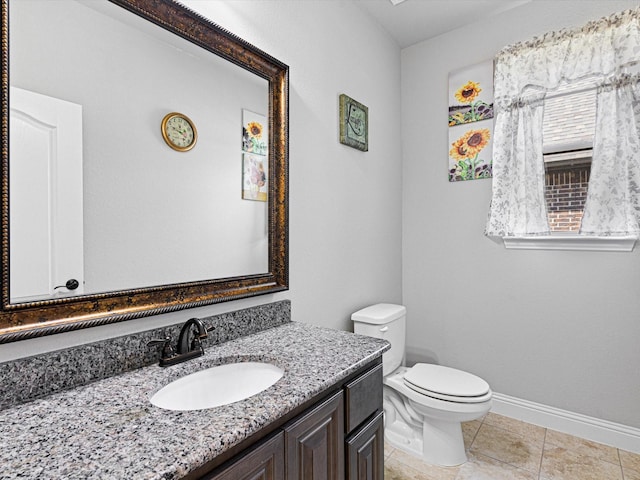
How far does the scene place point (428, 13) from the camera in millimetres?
2334

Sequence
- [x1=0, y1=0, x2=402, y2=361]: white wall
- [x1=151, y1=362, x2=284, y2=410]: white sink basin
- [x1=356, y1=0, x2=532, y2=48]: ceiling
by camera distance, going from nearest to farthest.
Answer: [x1=151, y1=362, x2=284, y2=410]: white sink basin, [x1=0, y1=0, x2=402, y2=361]: white wall, [x1=356, y1=0, x2=532, y2=48]: ceiling

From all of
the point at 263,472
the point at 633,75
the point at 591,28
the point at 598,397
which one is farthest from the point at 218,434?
the point at 591,28

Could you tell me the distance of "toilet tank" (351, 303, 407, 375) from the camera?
2.03 metres

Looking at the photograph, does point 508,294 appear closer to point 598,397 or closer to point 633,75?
point 598,397

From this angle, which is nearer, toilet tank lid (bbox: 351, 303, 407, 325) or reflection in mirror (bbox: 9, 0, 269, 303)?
reflection in mirror (bbox: 9, 0, 269, 303)

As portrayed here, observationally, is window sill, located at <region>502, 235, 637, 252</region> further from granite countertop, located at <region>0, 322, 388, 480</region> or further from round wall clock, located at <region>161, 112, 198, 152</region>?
round wall clock, located at <region>161, 112, 198, 152</region>

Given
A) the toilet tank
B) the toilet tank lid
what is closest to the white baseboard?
the toilet tank

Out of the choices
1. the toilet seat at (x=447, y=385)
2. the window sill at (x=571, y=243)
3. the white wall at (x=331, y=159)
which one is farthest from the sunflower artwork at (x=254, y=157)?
the window sill at (x=571, y=243)

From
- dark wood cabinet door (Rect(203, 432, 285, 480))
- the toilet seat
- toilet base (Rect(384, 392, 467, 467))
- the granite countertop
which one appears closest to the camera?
the granite countertop

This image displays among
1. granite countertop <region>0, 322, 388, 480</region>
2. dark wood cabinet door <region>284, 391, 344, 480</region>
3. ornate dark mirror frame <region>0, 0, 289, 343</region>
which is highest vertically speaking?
ornate dark mirror frame <region>0, 0, 289, 343</region>

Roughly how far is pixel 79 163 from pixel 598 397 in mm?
2822

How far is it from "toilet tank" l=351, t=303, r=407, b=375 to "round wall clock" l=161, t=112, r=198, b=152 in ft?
4.30

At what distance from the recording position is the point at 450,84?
2531mm

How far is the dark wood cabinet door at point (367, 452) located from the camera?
3.84 ft
